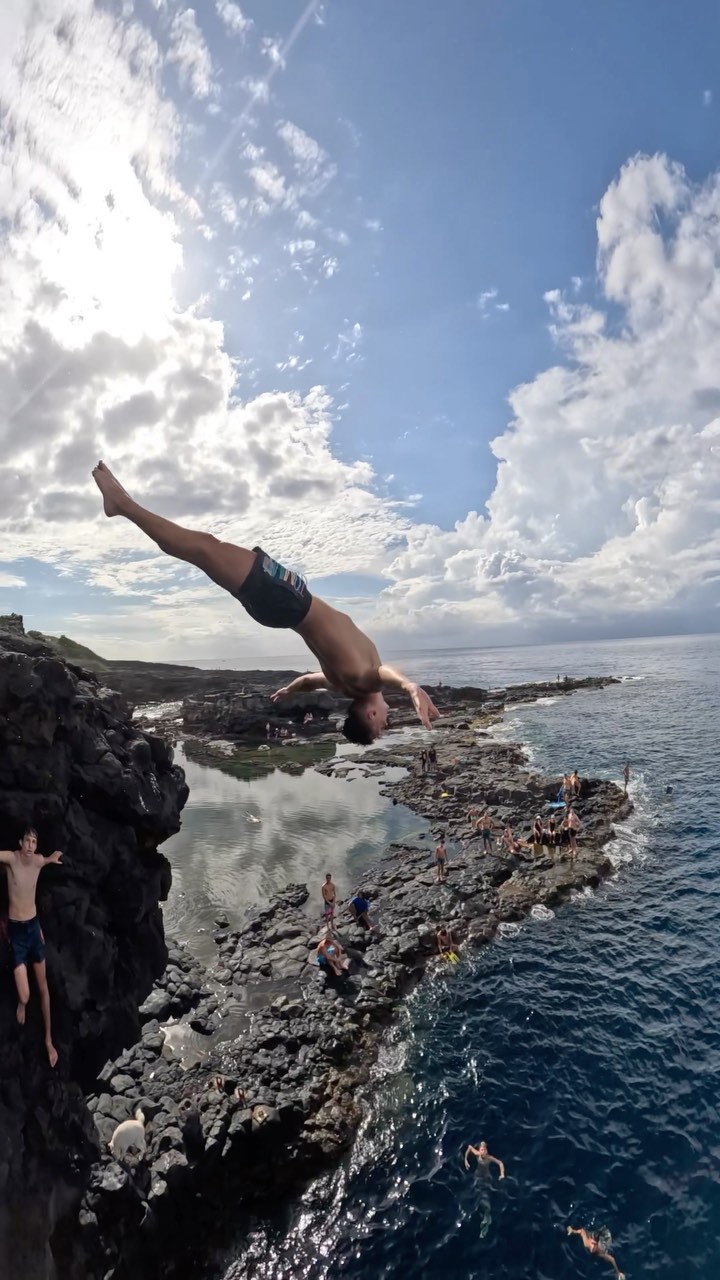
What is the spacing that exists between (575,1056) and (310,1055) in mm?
6371

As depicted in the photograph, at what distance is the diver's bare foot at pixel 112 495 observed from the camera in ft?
16.6

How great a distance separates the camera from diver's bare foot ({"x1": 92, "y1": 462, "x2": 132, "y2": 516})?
505 cm

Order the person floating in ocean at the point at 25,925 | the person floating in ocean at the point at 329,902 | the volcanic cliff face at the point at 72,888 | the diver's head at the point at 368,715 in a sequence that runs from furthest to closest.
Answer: the person floating in ocean at the point at 329,902 < the person floating in ocean at the point at 25,925 < the volcanic cliff face at the point at 72,888 < the diver's head at the point at 368,715

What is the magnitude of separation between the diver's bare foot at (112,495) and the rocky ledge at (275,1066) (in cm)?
1119

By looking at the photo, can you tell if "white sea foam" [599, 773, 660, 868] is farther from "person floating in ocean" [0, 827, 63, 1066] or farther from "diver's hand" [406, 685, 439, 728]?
"diver's hand" [406, 685, 439, 728]

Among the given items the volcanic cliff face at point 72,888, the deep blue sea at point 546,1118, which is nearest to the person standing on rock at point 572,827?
the deep blue sea at point 546,1118

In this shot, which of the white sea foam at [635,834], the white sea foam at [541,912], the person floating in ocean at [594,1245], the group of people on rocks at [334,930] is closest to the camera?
the person floating in ocean at [594,1245]

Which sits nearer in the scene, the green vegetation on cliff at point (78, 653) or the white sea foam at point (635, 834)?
the white sea foam at point (635, 834)

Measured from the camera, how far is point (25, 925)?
359 inches

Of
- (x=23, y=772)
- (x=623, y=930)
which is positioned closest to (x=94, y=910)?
(x=23, y=772)

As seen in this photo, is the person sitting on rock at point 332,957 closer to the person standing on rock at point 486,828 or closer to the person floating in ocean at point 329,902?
the person floating in ocean at point 329,902

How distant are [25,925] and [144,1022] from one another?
843 centimetres

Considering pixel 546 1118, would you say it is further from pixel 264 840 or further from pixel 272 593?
pixel 264 840

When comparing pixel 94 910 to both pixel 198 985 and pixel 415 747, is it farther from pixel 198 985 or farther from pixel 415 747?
pixel 415 747
